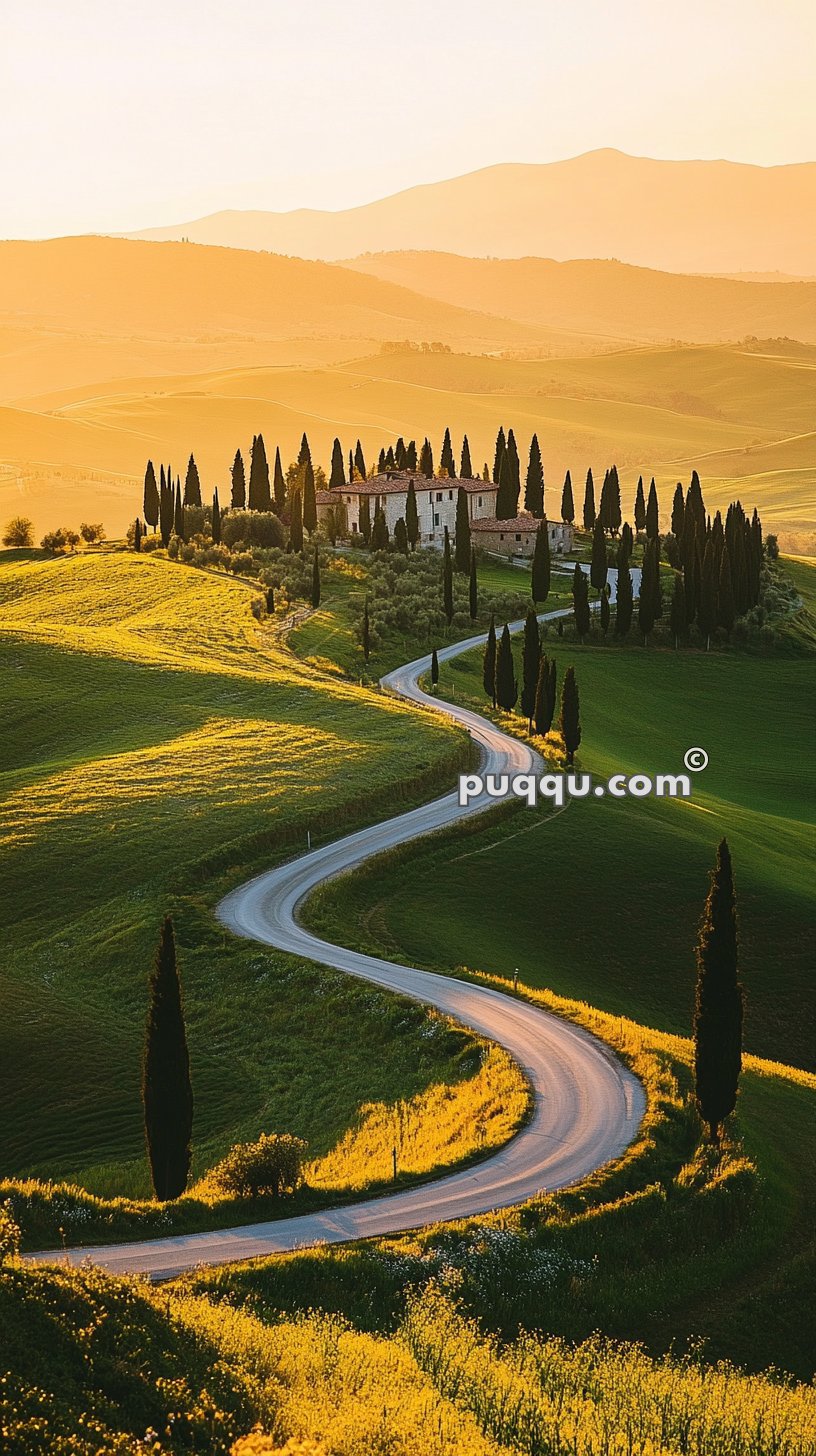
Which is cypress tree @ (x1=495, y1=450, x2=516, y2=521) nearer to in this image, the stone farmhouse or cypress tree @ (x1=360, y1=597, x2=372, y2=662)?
the stone farmhouse

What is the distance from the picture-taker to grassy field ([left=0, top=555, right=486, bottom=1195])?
123ft

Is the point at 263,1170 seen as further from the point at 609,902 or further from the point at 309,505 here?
the point at 309,505

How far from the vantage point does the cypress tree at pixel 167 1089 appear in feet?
102

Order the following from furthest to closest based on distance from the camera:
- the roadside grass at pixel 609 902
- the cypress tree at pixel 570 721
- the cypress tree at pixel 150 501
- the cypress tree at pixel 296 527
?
the cypress tree at pixel 150 501
the cypress tree at pixel 296 527
the cypress tree at pixel 570 721
the roadside grass at pixel 609 902

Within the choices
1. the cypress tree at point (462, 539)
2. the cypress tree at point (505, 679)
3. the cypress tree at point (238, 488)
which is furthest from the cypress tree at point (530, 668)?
the cypress tree at point (238, 488)

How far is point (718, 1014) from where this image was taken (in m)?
35.0

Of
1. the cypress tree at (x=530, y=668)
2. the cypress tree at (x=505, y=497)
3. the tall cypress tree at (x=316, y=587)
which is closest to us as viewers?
the cypress tree at (x=530, y=668)

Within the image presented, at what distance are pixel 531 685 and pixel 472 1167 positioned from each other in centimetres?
5865

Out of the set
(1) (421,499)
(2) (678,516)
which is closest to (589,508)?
(2) (678,516)

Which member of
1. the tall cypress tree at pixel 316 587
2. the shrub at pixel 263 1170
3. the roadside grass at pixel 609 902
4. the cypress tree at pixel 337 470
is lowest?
the roadside grass at pixel 609 902

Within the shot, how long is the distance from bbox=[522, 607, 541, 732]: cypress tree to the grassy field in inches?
385

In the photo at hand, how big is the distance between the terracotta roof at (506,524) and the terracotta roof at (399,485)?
11.3 feet

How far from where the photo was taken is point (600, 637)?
11819cm

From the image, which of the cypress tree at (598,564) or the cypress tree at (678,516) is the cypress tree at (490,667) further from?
the cypress tree at (678,516)
